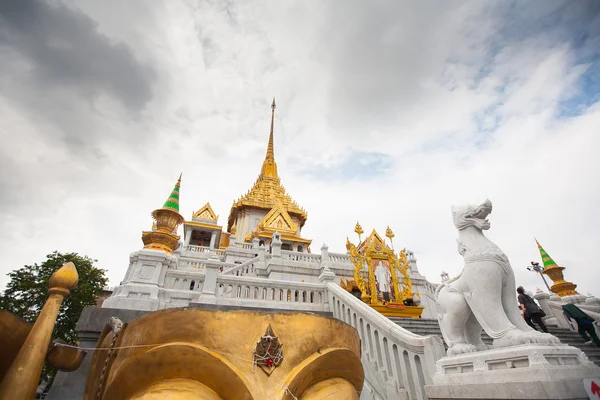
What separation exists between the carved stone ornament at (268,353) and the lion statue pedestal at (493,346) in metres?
2.59

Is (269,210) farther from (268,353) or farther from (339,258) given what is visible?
(268,353)

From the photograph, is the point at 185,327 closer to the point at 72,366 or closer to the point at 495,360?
the point at 72,366

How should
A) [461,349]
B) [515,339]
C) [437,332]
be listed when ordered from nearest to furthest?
[515,339] < [461,349] < [437,332]

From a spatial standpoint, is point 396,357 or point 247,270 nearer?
point 396,357

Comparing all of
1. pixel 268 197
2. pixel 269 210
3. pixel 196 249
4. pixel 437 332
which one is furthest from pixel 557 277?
pixel 268 197

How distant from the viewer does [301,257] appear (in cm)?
1403

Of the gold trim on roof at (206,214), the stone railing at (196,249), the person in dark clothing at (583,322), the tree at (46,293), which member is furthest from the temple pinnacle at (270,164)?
the person in dark clothing at (583,322)

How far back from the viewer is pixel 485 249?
3.82 m

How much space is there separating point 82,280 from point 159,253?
11.2 m

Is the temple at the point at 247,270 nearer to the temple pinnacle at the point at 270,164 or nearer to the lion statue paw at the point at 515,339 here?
the lion statue paw at the point at 515,339

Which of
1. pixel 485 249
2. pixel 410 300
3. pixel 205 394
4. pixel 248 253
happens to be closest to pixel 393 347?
pixel 485 249

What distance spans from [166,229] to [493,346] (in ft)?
27.4

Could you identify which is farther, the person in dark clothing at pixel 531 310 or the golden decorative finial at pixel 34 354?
the person in dark clothing at pixel 531 310

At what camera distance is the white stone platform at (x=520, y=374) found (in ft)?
8.43
